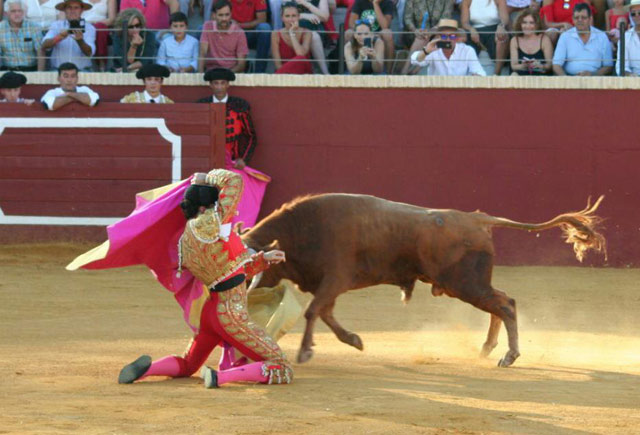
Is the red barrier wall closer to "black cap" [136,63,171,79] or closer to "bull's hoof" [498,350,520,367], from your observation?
"black cap" [136,63,171,79]

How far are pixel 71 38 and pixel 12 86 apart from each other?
790 millimetres

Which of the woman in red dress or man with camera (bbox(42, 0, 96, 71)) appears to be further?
man with camera (bbox(42, 0, 96, 71))

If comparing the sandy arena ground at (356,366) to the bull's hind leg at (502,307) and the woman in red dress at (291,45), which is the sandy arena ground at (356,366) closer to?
the bull's hind leg at (502,307)

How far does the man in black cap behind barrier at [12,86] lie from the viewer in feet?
38.0

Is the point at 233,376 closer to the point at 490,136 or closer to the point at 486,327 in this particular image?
the point at 486,327

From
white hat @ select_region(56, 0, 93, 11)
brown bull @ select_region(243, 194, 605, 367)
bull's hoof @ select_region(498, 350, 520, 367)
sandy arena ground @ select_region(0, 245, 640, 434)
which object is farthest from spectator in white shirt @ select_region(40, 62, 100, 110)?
bull's hoof @ select_region(498, 350, 520, 367)

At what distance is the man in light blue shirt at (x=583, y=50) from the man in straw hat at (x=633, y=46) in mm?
175

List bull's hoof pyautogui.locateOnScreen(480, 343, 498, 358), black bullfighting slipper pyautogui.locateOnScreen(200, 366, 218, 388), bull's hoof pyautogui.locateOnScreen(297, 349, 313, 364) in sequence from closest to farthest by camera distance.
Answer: black bullfighting slipper pyautogui.locateOnScreen(200, 366, 218, 388) < bull's hoof pyautogui.locateOnScreen(297, 349, 313, 364) < bull's hoof pyautogui.locateOnScreen(480, 343, 498, 358)

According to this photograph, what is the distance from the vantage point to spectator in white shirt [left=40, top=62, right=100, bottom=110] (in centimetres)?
1159

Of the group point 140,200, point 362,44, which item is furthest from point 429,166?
point 140,200

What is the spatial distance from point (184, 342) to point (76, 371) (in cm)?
135

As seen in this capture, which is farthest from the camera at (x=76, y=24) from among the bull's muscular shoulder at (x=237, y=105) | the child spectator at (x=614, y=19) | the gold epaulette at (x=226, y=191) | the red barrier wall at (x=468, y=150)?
the gold epaulette at (x=226, y=191)

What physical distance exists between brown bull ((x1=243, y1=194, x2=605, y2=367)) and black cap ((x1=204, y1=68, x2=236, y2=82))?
453 centimetres

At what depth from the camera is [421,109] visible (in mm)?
11922
